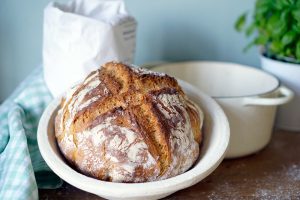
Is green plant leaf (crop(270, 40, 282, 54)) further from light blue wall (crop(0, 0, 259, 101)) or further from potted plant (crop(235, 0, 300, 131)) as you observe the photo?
light blue wall (crop(0, 0, 259, 101))

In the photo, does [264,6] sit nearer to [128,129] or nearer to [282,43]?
[282,43]

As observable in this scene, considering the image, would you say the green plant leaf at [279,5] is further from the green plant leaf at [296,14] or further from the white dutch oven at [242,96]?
the white dutch oven at [242,96]

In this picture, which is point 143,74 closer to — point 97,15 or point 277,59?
point 97,15

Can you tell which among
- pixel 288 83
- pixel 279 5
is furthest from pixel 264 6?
pixel 288 83

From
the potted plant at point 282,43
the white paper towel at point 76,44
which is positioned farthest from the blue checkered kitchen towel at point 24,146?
the potted plant at point 282,43

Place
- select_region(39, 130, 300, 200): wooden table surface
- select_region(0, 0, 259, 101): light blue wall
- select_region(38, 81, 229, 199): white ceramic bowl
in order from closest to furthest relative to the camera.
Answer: select_region(38, 81, 229, 199): white ceramic bowl
select_region(39, 130, 300, 200): wooden table surface
select_region(0, 0, 259, 101): light blue wall

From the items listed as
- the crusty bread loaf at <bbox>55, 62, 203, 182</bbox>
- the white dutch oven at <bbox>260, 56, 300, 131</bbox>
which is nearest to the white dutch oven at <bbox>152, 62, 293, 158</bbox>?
the white dutch oven at <bbox>260, 56, 300, 131</bbox>
